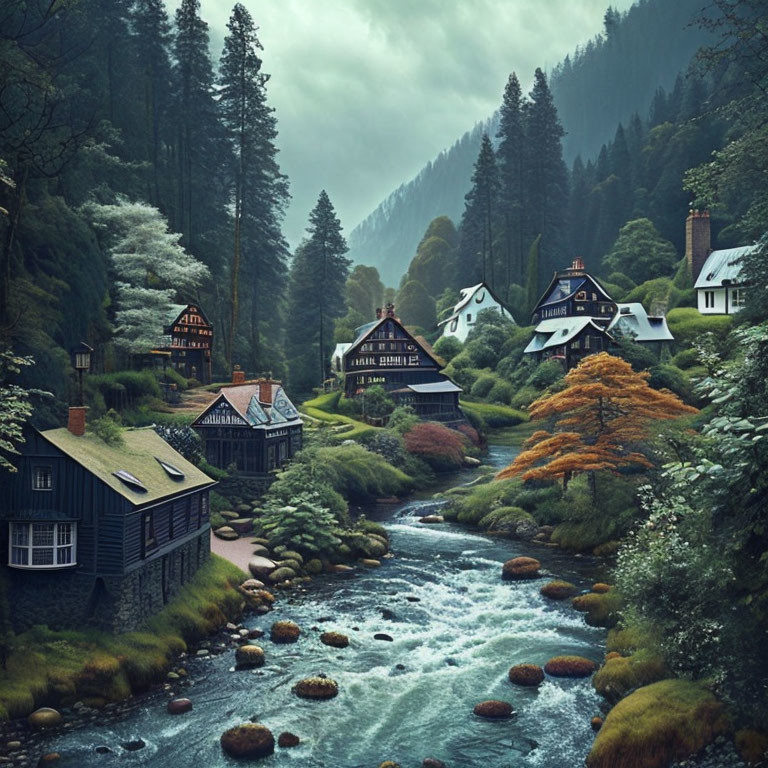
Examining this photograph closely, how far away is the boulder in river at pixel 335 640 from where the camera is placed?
84.9ft

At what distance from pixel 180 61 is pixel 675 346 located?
5422 centimetres

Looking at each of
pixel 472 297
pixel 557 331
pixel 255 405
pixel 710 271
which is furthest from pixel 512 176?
pixel 255 405

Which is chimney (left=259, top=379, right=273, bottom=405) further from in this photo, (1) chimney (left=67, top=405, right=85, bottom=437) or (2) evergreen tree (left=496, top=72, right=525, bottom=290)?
(2) evergreen tree (left=496, top=72, right=525, bottom=290)

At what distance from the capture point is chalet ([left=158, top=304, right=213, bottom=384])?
58.6 metres

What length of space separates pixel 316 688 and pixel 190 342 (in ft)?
140

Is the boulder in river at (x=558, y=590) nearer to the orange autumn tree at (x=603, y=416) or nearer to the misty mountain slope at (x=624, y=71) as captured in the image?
the orange autumn tree at (x=603, y=416)

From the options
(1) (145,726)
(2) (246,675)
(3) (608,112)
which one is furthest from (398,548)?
(3) (608,112)

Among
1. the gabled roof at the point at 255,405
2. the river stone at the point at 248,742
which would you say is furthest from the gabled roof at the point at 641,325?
the river stone at the point at 248,742

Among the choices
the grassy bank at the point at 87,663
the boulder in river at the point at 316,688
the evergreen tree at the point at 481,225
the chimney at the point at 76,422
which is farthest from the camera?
the evergreen tree at the point at 481,225

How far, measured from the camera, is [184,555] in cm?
2842

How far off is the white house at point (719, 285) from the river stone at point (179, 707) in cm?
5918

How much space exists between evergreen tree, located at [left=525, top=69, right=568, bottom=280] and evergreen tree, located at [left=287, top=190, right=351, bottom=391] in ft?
91.4

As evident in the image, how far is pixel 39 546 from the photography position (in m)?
23.4

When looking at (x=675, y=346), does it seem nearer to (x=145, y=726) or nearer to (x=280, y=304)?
(x=280, y=304)
